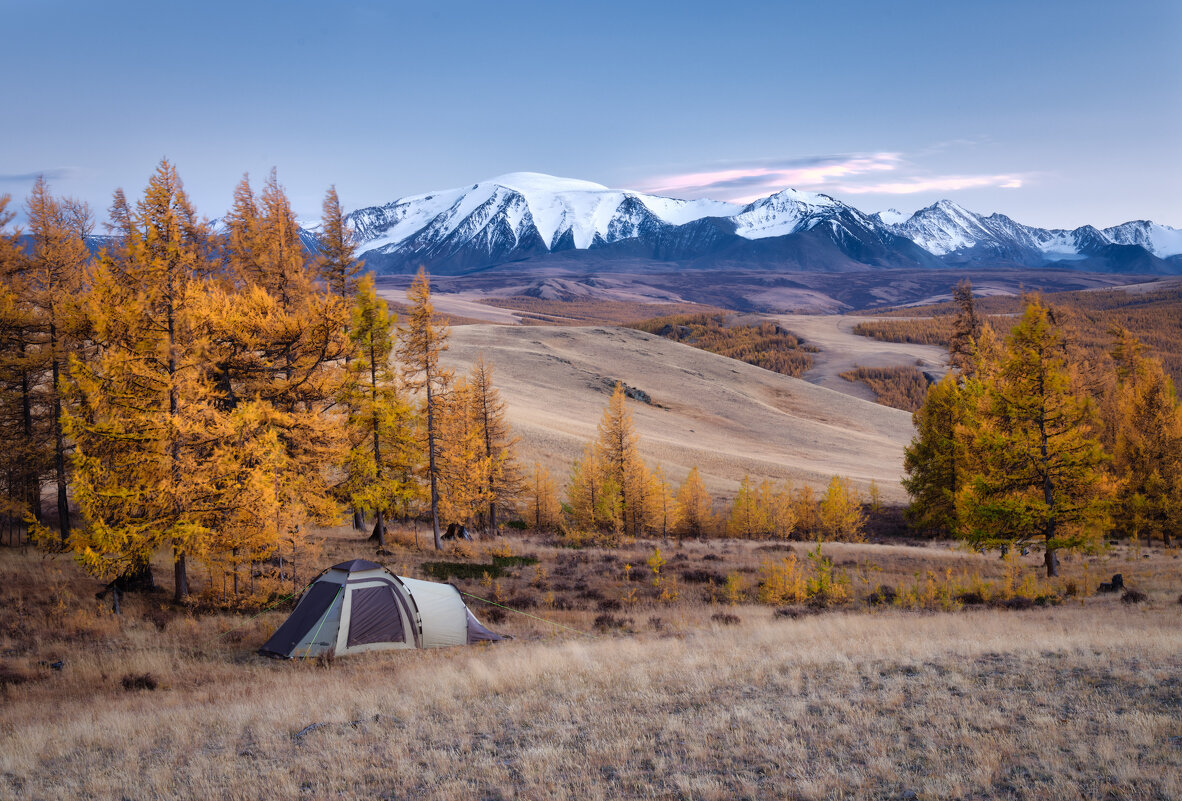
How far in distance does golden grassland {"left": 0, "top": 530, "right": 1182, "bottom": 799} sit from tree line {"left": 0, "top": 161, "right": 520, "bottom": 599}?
10.1ft

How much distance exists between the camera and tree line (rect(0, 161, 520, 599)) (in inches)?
659

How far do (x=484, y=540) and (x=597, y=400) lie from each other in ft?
162

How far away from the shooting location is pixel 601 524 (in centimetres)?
4344

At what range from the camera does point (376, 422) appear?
26.9m

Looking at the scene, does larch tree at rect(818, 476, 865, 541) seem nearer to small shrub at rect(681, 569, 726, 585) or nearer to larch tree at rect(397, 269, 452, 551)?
small shrub at rect(681, 569, 726, 585)

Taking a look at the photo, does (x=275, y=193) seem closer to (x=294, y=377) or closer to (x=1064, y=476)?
(x=294, y=377)

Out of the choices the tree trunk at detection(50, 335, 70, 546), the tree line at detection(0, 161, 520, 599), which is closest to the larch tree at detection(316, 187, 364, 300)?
the tree line at detection(0, 161, 520, 599)

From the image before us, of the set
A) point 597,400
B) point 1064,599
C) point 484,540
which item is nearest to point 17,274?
point 484,540

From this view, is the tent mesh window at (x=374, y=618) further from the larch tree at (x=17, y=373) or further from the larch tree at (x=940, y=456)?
the larch tree at (x=940, y=456)

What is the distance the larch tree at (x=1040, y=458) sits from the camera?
24328 millimetres

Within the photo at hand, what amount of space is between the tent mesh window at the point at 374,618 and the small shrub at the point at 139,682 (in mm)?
4030

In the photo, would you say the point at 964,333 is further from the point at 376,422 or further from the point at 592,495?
the point at 376,422

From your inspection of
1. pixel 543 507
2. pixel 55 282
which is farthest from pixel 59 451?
pixel 543 507

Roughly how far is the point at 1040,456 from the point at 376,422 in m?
25.0
